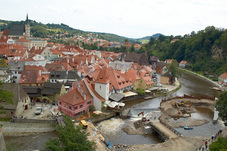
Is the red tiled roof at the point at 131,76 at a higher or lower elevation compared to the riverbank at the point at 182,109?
higher

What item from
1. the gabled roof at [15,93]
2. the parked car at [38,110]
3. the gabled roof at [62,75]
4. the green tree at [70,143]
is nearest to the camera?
→ the green tree at [70,143]

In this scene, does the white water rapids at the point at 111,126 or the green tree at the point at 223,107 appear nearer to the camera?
the green tree at the point at 223,107

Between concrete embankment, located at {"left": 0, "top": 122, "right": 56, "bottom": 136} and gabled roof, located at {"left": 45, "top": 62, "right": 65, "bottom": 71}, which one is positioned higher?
gabled roof, located at {"left": 45, "top": 62, "right": 65, "bottom": 71}

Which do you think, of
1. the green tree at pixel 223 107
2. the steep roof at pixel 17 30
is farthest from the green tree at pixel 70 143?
the steep roof at pixel 17 30

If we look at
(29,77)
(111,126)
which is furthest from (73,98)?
(29,77)

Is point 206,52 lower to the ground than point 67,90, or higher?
higher

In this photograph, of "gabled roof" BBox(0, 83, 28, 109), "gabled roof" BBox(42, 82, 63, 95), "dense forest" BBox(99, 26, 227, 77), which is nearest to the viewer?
"gabled roof" BBox(0, 83, 28, 109)

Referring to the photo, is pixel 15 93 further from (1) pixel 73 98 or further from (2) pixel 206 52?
(2) pixel 206 52

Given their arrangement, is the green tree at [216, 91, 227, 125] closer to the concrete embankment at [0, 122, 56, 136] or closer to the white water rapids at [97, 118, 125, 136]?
the white water rapids at [97, 118, 125, 136]

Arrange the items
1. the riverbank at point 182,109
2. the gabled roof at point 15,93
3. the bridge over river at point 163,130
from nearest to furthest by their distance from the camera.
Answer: the bridge over river at point 163,130, the gabled roof at point 15,93, the riverbank at point 182,109

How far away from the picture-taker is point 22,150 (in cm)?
2262

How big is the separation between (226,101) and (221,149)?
46.3 feet

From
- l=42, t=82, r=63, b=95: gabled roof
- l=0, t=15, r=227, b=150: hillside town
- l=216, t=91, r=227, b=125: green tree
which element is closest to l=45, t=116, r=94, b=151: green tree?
l=0, t=15, r=227, b=150: hillside town

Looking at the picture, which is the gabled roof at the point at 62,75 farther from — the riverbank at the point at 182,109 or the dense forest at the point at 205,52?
the dense forest at the point at 205,52
